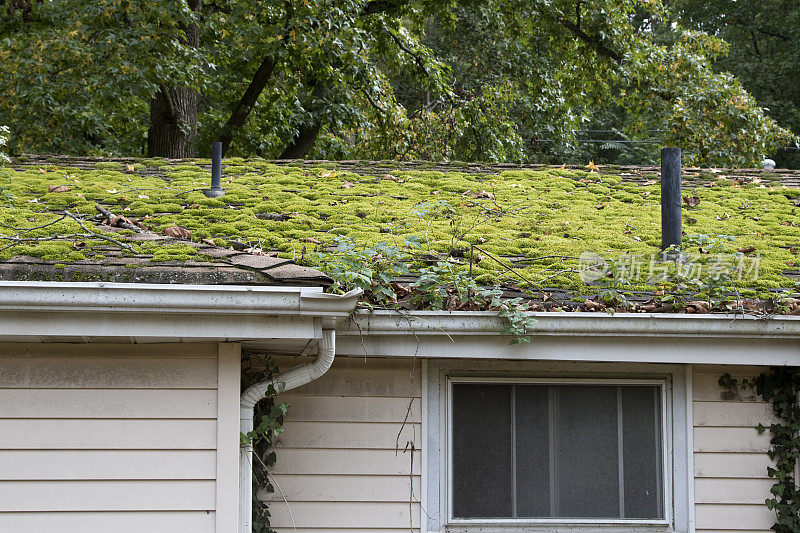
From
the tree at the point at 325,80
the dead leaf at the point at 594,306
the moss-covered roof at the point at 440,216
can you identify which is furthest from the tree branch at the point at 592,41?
the dead leaf at the point at 594,306

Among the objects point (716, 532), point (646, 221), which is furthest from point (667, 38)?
point (716, 532)

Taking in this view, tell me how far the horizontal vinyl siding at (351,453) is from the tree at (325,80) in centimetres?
815

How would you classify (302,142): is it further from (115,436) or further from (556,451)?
(115,436)

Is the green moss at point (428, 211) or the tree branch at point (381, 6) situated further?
the tree branch at point (381, 6)

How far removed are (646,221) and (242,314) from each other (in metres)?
4.15

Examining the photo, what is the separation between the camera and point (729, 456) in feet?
17.7

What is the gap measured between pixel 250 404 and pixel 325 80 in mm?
10929

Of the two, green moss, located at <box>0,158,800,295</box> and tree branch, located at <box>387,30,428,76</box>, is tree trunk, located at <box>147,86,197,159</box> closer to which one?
tree branch, located at <box>387,30,428,76</box>

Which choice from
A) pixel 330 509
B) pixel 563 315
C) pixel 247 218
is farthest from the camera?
pixel 247 218

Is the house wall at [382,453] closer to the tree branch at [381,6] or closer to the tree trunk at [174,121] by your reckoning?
the tree trunk at [174,121]

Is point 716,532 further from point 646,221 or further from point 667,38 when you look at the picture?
point 667,38

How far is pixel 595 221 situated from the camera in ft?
23.2

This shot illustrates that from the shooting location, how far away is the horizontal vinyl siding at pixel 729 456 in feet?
17.6

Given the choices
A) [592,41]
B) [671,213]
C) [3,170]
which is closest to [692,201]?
[671,213]
